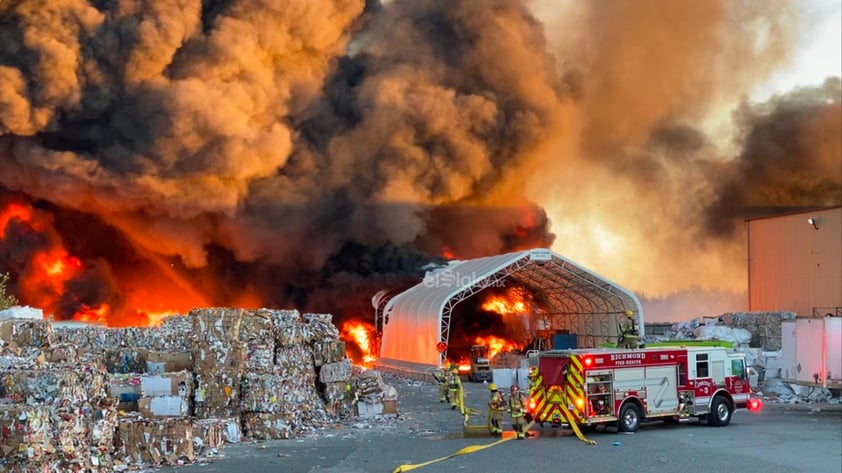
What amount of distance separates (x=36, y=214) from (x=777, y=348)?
3111 centimetres

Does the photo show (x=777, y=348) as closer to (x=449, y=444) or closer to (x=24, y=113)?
(x=449, y=444)

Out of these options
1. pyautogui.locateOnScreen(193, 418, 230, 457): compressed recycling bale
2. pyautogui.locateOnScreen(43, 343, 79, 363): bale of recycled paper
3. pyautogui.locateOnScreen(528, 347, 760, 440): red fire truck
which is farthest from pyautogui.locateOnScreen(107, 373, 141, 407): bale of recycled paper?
pyautogui.locateOnScreen(528, 347, 760, 440): red fire truck

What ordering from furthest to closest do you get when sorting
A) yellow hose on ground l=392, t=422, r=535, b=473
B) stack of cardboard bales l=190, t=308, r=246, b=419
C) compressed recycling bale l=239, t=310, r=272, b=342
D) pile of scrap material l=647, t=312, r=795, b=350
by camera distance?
pile of scrap material l=647, t=312, r=795, b=350
compressed recycling bale l=239, t=310, r=272, b=342
stack of cardboard bales l=190, t=308, r=246, b=419
yellow hose on ground l=392, t=422, r=535, b=473

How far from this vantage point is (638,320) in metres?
33.5

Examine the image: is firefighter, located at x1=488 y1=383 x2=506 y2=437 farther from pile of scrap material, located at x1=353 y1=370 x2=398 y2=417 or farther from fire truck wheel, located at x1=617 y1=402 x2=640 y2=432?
pile of scrap material, located at x1=353 y1=370 x2=398 y2=417

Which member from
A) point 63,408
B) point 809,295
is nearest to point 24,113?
point 63,408

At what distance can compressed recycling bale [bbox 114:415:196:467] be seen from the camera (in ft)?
44.3

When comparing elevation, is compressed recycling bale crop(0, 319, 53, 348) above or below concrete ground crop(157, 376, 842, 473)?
above

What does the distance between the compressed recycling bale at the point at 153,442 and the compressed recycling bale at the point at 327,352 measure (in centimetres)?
581

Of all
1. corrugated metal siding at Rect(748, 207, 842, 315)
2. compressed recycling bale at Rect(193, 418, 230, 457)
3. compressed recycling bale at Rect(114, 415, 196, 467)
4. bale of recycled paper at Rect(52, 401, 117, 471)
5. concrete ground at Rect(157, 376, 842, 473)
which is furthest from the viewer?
corrugated metal siding at Rect(748, 207, 842, 315)

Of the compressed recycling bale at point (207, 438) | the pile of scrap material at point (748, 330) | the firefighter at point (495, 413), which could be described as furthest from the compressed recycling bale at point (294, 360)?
the pile of scrap material at point (748, 330)

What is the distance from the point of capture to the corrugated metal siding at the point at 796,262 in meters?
33.9

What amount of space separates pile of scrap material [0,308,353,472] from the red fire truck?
5.02 meters

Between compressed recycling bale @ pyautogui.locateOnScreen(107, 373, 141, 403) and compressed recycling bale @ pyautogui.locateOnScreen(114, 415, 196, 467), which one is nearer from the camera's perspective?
compressed recycling bale @ pyautogui.locateOnScreen(114, 415, 196, 467)
